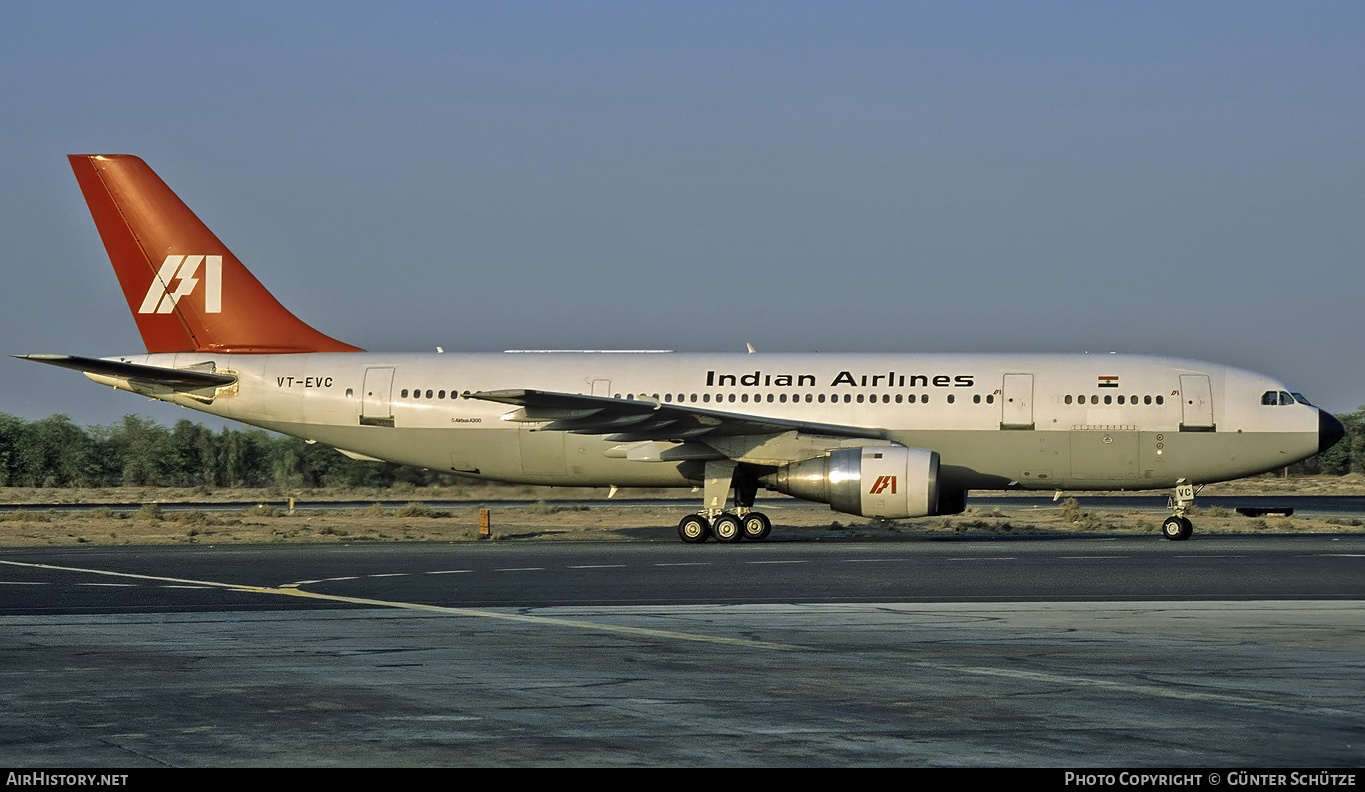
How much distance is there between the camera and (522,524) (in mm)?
36281

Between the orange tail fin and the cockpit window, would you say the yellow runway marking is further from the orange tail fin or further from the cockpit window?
the cockpit window

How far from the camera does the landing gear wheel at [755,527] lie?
92.9 ft

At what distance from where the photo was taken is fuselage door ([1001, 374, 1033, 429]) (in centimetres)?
2834

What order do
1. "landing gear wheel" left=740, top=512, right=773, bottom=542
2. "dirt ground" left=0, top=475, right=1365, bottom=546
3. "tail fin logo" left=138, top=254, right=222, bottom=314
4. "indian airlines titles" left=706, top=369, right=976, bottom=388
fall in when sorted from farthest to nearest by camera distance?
"tail fin logo" left=138, top=254, right=222, bottom=314 < "dirt ground" left=0, top=475, right=1365, bottom=546 < "indian airlines titles" left=706, top=369, right=976, bottom=388 < "landing gear wheel" left=740, top=512, right=773, bottom=542

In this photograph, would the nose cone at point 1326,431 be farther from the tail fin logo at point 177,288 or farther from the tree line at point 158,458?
the tree line at point 158,458

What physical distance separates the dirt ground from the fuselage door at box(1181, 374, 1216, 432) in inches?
157

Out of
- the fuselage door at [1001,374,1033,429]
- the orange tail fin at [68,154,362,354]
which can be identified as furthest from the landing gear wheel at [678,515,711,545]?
the orange tail fin at [68,154,362,354]

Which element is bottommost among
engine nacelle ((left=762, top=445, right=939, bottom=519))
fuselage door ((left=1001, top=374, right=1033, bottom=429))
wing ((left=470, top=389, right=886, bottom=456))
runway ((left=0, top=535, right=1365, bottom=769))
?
runway ((left=0, top=535, right=1365, bottom=769))

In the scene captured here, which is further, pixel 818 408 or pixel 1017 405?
pixel 818 408

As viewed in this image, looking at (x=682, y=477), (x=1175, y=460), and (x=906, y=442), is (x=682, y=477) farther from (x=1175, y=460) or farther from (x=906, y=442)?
(x=1175, y=460)

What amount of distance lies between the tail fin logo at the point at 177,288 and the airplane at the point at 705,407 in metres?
0.03

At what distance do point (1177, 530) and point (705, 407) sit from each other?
904 cm

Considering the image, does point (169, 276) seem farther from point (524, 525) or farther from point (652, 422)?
point (652, 422)

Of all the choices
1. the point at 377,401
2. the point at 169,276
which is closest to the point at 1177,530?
the point at 377,401
